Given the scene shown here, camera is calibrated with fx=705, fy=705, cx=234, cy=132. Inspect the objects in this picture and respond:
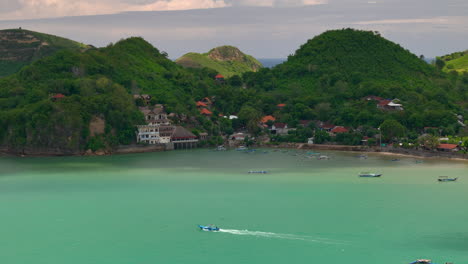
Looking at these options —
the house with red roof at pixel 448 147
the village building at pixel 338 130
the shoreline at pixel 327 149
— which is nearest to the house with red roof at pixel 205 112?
the shoreline at pixel 327 149

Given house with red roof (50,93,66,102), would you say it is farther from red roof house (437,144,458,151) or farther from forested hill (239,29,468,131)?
red roof house (437,144,458,151)

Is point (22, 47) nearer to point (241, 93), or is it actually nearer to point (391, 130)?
point (241, 93)

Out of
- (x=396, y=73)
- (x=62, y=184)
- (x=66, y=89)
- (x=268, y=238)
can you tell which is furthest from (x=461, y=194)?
(x=396, y=73)

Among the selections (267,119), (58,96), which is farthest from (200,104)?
(58,96)

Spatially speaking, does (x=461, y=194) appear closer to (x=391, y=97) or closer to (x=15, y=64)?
(x=391, y=97)

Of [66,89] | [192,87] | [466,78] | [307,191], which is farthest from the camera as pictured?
[466,78]
